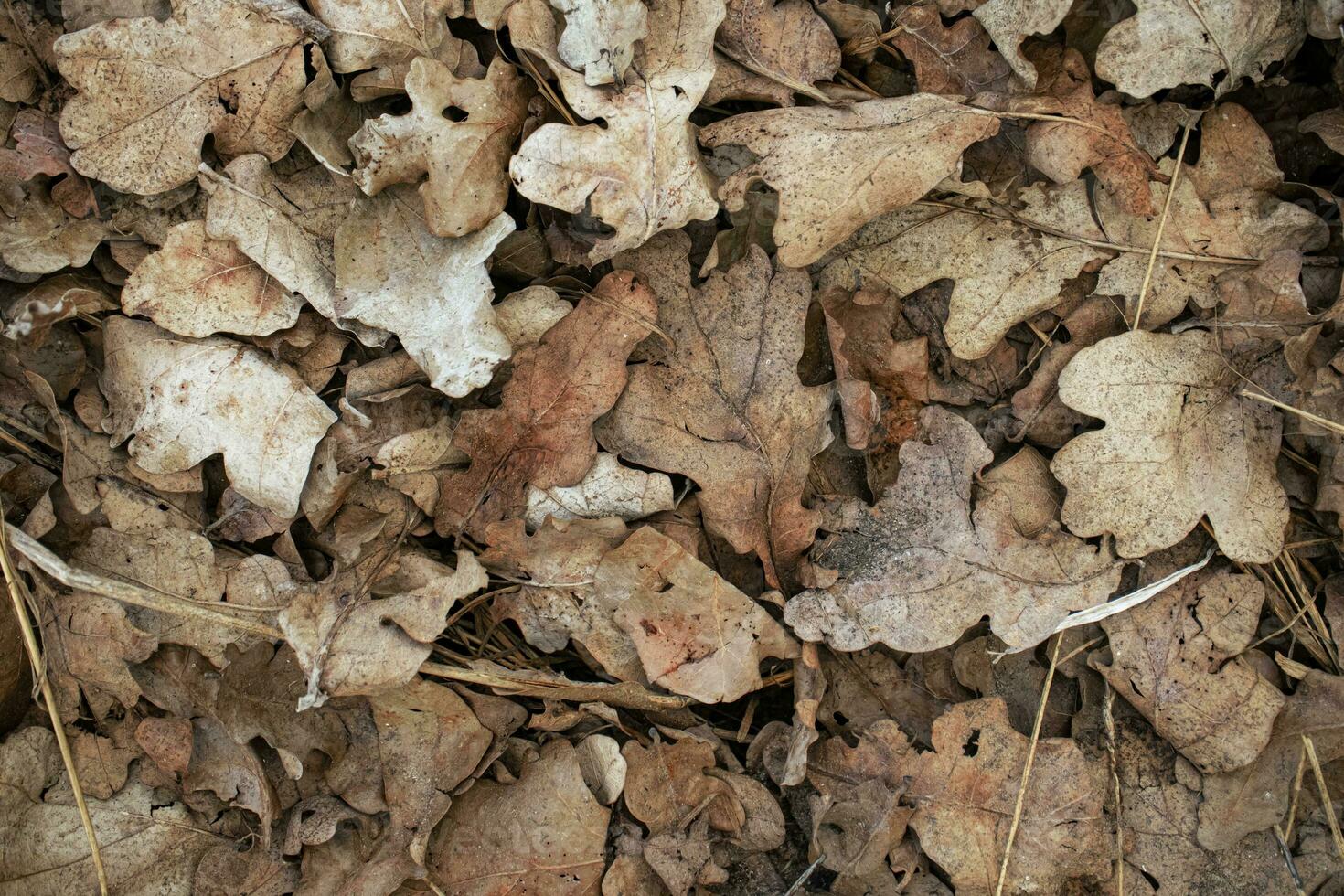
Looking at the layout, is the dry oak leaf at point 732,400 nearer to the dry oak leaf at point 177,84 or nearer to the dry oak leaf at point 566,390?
the dry oak leaf at point 566,390

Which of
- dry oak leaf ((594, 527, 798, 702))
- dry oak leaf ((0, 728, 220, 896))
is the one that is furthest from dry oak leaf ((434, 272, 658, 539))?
dry oak leaf ((0, 728, 220, 896))

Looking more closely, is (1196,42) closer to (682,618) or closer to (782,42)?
(782,42)

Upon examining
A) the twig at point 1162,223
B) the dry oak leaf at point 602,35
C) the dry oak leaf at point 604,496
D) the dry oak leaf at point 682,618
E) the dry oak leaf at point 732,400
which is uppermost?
the dry oak leaf at point 602,35

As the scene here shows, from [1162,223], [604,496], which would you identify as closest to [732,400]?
[604,496]

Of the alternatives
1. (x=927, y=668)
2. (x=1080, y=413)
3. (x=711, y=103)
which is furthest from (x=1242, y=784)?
(x=711, y=103)

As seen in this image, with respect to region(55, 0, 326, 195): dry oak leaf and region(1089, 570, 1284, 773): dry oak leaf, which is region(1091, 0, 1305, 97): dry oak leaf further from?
region(55, 0, 326, 195): dry oak leaf

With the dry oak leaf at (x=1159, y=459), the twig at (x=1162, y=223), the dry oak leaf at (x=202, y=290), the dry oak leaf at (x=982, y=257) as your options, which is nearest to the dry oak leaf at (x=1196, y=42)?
the twig at (x=1162, y=223)
